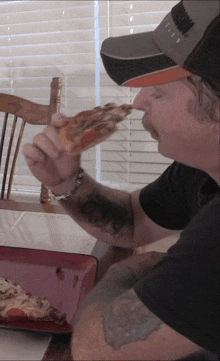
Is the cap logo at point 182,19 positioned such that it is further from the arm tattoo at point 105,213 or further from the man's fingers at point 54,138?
the arm tattoo at point 105,213

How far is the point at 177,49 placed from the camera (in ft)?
1.26

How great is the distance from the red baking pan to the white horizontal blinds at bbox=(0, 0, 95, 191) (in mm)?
826

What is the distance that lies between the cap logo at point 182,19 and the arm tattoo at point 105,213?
1.31 feet

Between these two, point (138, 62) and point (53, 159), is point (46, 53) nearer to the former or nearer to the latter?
point (53, 159)

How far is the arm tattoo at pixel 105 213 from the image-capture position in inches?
28.3

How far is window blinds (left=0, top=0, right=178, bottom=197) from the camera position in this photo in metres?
1.44

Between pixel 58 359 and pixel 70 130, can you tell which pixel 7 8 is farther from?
pixel 58 359

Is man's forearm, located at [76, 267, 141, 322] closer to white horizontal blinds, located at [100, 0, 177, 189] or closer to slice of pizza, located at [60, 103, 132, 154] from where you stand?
slice of pizza, located at [60, 103, 132, 154]

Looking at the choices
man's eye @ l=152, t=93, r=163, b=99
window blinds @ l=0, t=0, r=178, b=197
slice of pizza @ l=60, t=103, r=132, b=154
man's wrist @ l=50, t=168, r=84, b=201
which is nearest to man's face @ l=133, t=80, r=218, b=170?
man's eye @ l=152, t=93, r=163, b=99

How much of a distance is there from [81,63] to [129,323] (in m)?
1.33

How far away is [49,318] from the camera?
49 cm

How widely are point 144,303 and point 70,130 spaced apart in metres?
0.28

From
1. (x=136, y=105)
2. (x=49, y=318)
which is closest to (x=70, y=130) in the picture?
(x=136, y=105)

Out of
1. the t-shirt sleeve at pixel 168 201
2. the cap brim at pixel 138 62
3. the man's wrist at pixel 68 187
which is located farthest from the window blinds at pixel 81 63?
the cap brim at pixel 138 62
